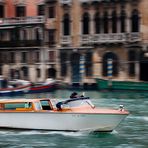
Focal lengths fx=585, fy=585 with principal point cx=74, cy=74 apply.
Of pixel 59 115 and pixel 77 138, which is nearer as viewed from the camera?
pixel 77 138

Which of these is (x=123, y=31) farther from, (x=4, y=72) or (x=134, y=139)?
(x=134, y=139)

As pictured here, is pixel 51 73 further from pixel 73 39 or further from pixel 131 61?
pixel 131 61

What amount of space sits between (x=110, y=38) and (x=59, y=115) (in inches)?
1047

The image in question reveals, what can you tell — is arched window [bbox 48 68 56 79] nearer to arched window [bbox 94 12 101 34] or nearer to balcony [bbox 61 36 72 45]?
balcony [bbox 61 36 72 45]

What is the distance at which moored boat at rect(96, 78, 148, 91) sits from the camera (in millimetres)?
40312

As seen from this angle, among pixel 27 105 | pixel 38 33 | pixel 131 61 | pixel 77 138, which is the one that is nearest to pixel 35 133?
pixel 27 105

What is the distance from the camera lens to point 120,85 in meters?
41.2

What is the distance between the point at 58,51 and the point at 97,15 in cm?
434

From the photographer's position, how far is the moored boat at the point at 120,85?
132 ft

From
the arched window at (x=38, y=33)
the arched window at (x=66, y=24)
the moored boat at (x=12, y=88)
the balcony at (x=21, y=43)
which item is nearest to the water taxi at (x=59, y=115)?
the moored boat at (x=12, y=88)

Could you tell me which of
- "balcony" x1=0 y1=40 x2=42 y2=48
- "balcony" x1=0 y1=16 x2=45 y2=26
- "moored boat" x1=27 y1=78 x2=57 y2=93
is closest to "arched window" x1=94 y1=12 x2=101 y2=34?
"balcony" x1=0 y1=16 x2=45 y2=26

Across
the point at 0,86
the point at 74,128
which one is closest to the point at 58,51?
the point at 0,86

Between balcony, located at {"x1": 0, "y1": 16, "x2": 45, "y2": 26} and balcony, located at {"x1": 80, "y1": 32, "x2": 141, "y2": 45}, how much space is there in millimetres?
3734

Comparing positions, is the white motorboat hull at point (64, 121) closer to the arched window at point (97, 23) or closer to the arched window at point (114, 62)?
the arched window at point (114, 62)
